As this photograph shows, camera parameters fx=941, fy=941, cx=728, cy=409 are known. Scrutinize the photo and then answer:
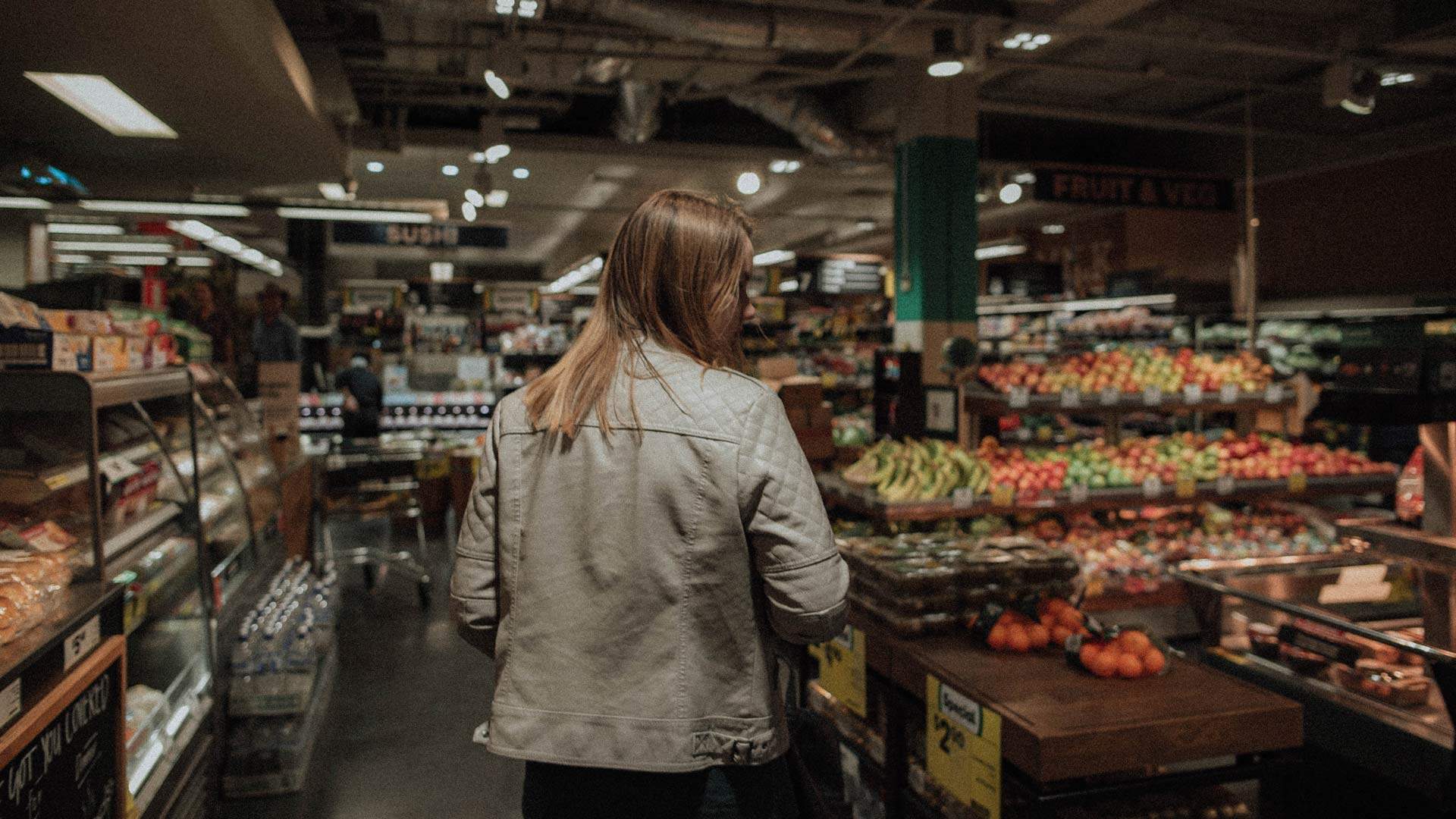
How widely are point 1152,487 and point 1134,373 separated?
79cm

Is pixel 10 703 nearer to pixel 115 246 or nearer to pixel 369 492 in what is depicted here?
pixel 369 492

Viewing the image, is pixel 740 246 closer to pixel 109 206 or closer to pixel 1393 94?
pixel 109 206

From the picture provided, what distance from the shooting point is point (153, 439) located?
11.7ft

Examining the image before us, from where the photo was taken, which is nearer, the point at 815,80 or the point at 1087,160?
the point at 815,80

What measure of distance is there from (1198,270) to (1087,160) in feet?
6.23

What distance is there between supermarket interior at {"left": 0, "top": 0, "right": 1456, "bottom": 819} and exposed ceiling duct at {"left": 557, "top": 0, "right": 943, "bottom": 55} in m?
0.03

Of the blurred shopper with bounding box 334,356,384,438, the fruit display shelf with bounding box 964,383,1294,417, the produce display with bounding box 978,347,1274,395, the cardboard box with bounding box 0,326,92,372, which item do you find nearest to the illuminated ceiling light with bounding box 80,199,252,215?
the blurred shopper with bounding box 334,356,384,438

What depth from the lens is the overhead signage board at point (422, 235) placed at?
10.7m

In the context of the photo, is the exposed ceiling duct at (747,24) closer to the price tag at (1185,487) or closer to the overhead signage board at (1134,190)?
the overhead signage board at (1134,190)

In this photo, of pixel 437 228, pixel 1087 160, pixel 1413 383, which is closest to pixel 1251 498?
pixel 1413 383

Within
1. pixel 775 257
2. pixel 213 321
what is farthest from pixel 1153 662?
Answer: pixel 775 257

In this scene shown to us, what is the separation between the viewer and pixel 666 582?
4.90ft

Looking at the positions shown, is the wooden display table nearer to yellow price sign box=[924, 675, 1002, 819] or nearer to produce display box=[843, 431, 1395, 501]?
yellow price sign box=[924, 675, 1002, 819]

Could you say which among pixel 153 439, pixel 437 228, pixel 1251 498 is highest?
pixel 437 228
